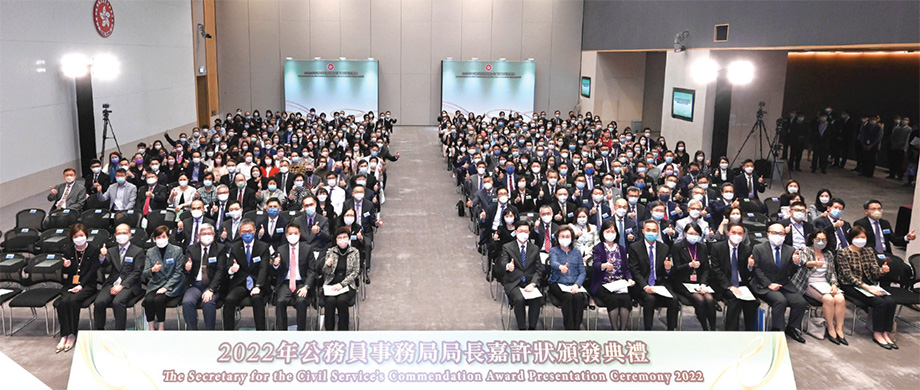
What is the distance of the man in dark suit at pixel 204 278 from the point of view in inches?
305

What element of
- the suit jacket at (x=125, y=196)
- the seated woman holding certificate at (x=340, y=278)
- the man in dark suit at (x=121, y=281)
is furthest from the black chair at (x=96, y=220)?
the seated woman holding certificate at (x=340, y=278)

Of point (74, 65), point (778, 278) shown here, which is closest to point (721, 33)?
point (778, 278)

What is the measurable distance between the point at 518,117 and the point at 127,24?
40.2 ft

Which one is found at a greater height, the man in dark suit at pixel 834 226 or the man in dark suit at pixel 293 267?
the man in dark suit at pixel 834 226

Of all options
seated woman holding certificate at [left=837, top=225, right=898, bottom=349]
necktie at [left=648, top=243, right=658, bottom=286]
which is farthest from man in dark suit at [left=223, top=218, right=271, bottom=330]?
seated woman holding certificate at [left=837, top=225, right=898, bottom=349]

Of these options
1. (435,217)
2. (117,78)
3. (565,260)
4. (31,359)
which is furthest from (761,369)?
(117,78)

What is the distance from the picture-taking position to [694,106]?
65.2 ft

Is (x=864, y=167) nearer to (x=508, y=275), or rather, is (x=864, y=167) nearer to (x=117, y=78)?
(x=508, y=275)

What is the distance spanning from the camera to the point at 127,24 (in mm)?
19984

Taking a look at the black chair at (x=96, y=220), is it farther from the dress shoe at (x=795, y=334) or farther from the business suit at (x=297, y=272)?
the dress shoe at (x=795, y=334)

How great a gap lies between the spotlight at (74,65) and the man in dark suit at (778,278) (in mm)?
15413

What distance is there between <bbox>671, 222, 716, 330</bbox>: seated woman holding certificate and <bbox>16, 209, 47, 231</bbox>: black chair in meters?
8.98

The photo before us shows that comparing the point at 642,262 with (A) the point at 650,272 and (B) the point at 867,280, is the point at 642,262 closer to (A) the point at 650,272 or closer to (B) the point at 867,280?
(A) the point at 650,272

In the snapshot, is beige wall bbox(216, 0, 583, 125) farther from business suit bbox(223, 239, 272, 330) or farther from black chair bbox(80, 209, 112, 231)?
business suit bbox(223, 239, 272, 330)
